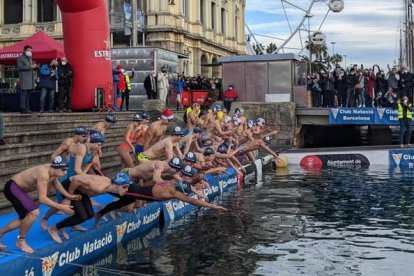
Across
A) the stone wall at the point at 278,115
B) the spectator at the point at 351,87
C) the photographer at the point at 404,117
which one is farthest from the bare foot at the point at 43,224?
the spectator at the point at 351,87

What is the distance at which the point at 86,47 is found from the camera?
19.2 meters

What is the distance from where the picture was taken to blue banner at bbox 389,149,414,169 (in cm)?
2247

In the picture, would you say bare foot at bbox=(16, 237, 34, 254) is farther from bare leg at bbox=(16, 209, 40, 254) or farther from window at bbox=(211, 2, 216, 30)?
window at bbox=(211, 2, 216, 30)

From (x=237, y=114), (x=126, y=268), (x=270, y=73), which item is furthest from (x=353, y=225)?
(x=270, y=73)

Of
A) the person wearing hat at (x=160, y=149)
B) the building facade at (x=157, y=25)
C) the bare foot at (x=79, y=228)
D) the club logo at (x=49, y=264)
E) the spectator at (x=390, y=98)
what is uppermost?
the building facade at (x=157, y=25)

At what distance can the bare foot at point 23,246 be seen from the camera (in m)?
7.45

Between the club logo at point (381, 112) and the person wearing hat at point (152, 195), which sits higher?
the club logo at point (381, 112)

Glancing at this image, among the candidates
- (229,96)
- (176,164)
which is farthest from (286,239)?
(229,96)

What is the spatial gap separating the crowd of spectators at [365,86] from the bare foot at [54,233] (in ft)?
61.7

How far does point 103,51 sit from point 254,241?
1121cm

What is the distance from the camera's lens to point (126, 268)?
8523 mm

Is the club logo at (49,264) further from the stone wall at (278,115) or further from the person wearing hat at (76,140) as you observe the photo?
the stone wall at (278,115)

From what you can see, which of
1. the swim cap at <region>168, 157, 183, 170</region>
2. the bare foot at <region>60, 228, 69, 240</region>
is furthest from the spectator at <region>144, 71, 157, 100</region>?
the bare foot at <region>60, 228, 69, 240</region>

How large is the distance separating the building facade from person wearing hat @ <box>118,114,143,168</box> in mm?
24347
